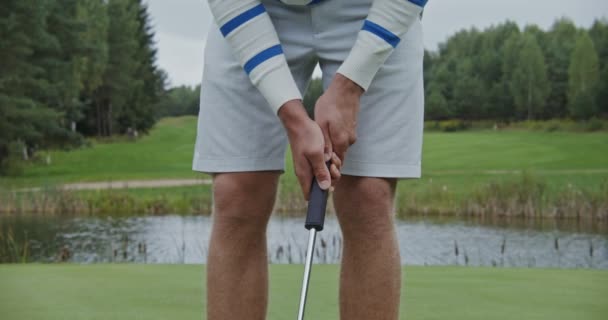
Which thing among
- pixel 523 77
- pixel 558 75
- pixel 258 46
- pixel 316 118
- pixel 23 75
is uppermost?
pixel 558 75

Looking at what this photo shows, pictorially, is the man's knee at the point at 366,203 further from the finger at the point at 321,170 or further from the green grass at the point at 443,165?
the green grass at the point at 443,165

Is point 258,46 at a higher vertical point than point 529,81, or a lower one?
lower

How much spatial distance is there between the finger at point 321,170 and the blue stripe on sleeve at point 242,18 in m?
0.24

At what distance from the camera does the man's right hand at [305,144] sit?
4.06 feet

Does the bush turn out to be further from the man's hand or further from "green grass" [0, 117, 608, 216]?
the man's hand

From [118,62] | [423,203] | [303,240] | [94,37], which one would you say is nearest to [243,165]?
[303,240]

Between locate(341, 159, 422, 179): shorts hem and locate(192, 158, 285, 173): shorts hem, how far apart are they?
104mm

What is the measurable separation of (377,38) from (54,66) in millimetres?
20425

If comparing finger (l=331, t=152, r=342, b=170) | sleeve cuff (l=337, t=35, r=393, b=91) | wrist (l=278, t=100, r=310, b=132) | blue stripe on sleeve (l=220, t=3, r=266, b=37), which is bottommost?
finger (l=331, t=152, r=342, b=170)

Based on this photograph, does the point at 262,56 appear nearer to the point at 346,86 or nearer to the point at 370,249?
the point at 346,86

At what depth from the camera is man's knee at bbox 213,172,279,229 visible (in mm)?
1366

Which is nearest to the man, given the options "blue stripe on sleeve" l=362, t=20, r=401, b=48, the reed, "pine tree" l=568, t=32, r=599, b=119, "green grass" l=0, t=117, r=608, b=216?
"blue stripe on sleeve" l=362, t=20, r=401, b=48

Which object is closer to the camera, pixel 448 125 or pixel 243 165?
Answer: pixel 243 165

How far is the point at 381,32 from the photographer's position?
1296mm
